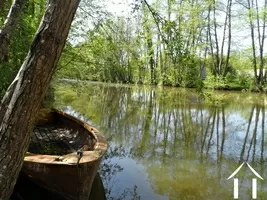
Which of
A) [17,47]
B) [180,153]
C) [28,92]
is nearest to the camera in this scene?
[28,92]

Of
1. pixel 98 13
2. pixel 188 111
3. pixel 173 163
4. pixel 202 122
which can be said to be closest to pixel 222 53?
pixel 188 111

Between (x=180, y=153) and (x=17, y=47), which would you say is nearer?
(x=180, y=153)

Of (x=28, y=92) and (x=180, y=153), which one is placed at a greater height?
(x=28, y=92)

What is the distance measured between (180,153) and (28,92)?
6296mm

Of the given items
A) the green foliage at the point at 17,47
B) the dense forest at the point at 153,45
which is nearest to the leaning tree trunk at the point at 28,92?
the dense forest at the point at 153,45

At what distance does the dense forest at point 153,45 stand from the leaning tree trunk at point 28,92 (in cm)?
124

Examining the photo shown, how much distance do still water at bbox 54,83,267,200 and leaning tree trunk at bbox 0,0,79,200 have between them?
190 cm

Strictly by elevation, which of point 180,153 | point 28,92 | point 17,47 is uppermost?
point 17,47

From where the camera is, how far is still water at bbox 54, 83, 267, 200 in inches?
222

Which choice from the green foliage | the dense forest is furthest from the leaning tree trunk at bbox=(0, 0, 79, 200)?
the green foliage

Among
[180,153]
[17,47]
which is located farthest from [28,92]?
[17,47]

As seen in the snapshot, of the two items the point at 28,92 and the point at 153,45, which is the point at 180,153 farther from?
the point at 28,92

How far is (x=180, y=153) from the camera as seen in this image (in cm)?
810

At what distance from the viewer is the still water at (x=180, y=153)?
564 cm
